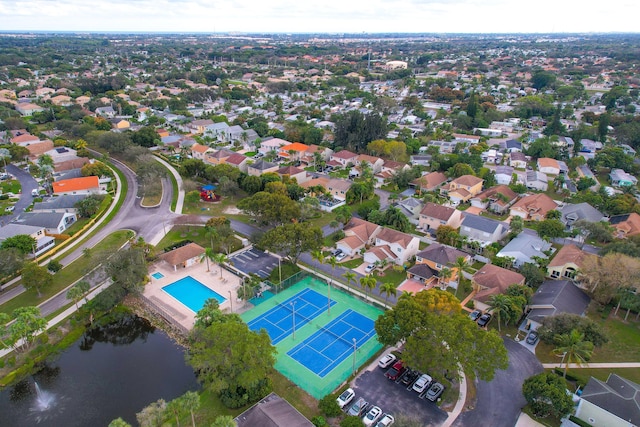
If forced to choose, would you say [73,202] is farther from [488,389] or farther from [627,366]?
[627,366]

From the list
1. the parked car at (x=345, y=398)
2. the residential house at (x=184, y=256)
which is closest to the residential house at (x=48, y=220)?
the residential house at (x=184, y=256)

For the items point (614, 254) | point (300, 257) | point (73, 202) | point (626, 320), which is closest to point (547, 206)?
point (614, 254)

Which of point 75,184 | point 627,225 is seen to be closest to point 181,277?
point 75,184

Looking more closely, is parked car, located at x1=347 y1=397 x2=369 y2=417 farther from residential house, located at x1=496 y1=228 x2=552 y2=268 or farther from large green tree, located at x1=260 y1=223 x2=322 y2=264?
residential house, located at x1=496 y1=228 x2=552 y2=268

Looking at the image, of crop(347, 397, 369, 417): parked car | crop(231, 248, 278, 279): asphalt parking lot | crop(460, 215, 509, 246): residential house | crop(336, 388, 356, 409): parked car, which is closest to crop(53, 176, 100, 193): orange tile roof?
crop(231, 248, 278, 279): asphalt parking lot

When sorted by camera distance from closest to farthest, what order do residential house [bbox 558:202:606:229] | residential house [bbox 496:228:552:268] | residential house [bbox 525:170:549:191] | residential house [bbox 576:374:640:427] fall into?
residential house [bbox 576:374:640:427] → residential house [bbox 496:228:552:268] → residential house [bbox 558:202:606:229] → residential house [bbox 525:170:549:191]

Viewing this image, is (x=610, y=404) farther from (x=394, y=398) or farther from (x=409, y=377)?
(x=394, y=398)

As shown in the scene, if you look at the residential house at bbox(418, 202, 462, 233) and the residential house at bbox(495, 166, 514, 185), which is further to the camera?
the residential house at bbox(495, 166, 514, 185)
